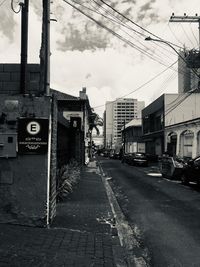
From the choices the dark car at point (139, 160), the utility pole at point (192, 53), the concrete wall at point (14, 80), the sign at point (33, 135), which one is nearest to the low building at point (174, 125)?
the dark car at point (139, 160)

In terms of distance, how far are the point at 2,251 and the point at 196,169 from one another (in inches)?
508

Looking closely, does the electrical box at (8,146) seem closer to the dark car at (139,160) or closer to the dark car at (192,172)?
the dark car at (192,172)

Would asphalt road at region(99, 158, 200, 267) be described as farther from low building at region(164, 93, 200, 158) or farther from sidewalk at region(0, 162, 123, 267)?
low building at region(164, 93, 200, 158)

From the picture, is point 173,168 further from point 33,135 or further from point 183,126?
point 183,126

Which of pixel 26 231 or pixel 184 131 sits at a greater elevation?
pixel 184 131

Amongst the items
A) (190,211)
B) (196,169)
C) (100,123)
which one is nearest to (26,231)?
(190,211)

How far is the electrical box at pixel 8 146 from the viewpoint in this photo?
24.6 feet

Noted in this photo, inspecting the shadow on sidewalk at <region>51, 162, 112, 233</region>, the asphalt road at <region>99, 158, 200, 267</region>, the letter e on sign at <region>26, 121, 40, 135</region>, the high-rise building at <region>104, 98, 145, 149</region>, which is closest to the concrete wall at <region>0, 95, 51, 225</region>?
the letter e on sign at <region>26, 121, 40, 135</region>

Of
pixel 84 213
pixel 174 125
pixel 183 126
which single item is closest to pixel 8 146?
pixel 84 213

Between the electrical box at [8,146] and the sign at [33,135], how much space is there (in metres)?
0.11

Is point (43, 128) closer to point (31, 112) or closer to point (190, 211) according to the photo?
point (31, 112)

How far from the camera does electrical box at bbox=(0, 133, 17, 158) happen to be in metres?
7.50

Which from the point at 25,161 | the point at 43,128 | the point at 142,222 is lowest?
the point at 142,222

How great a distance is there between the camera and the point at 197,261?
18.9 feet
